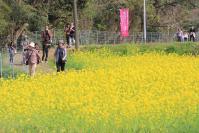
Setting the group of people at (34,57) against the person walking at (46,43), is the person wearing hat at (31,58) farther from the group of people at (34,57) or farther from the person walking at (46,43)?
the person walking at (46,43)

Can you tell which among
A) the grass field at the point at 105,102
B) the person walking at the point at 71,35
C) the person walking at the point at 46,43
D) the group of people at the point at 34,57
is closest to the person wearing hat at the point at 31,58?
the group of people at the point at 34,57

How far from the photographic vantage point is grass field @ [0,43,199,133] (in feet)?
37.0

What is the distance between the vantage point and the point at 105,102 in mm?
13898

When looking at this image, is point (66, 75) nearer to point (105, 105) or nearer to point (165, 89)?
point (165, 89)

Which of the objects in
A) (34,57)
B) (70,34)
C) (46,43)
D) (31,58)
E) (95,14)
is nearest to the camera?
(31,58)

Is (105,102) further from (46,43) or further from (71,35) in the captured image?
(71,35)

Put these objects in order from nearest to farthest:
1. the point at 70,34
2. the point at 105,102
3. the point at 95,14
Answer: the point at 105,102, the point at 70,34, the point at 95,14

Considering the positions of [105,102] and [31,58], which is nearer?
[105,102]

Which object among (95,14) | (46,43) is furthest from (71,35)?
(95,14)

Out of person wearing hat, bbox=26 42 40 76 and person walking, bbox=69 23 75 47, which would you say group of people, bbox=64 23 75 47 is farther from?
person wearing hat, bbox=26 42 40 76

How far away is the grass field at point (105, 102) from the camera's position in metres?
11.3

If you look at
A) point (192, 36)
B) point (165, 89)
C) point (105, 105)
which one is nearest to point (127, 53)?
point (192, 36)

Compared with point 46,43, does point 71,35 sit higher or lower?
higher

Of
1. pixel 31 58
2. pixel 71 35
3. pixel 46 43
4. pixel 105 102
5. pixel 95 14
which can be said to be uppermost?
pixel 95 14
